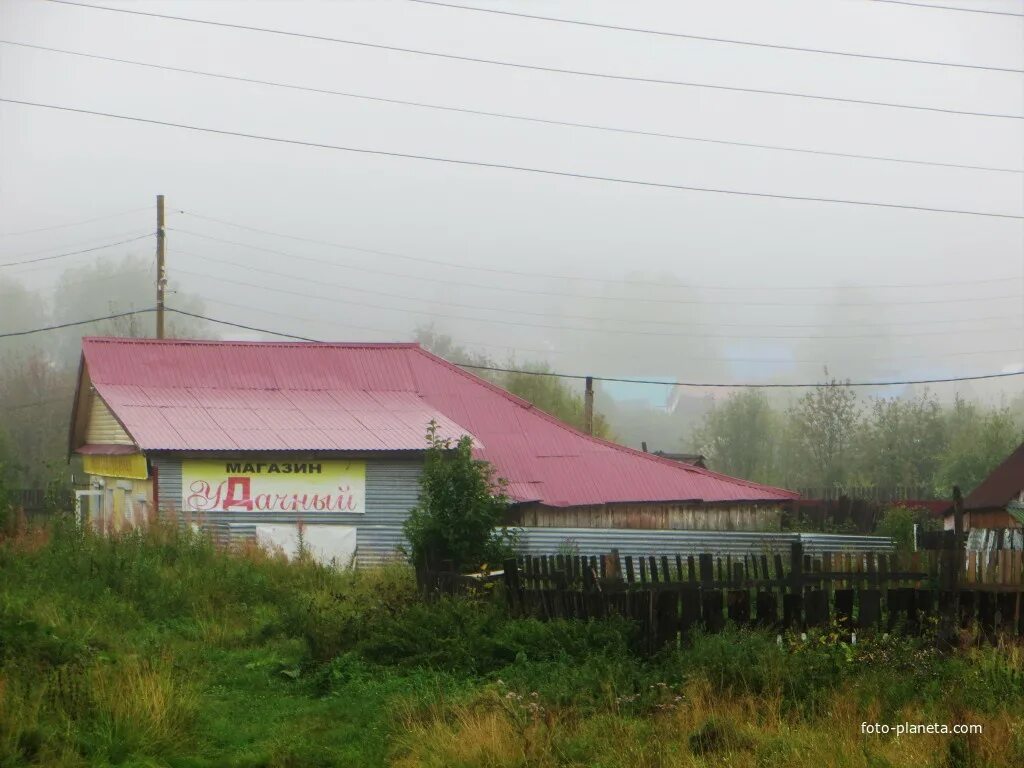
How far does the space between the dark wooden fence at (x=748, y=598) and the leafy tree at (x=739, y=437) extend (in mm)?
75207

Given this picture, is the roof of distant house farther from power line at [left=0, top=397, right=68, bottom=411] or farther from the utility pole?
power line at [left=0, top=397, right=68, bottom=411]

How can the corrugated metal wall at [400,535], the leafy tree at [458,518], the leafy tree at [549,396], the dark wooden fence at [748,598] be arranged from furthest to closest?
the leafy tree at [549,396] → the corrugated metal wall at [400,535] → the leafy tree at [458,518] → the dark wooden fence at [748,598]

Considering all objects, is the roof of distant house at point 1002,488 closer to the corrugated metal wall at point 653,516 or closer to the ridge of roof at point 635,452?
the ridge of roof at point 635,452

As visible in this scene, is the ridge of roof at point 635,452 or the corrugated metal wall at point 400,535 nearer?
the corrugated metal wall at point 400,535

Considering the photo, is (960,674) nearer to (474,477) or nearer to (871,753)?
(871,753)

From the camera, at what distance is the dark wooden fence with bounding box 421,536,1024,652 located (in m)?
11.3

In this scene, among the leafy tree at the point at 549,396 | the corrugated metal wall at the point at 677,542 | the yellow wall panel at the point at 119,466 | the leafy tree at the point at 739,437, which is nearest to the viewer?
the corrugated metal wall at the point at 677,542

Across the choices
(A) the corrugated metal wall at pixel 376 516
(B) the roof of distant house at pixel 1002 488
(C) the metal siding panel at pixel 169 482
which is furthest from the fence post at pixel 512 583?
(B) the roof of distant house at pixel 1002 488

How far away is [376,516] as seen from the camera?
89.5 ft

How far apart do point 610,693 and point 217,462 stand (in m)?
18.0

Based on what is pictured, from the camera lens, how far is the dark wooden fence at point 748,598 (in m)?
11.3

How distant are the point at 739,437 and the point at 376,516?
224ft

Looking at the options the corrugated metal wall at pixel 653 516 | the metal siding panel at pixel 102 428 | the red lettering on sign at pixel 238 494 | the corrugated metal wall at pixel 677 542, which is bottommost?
the corrugated metal wall at pixel 677 542

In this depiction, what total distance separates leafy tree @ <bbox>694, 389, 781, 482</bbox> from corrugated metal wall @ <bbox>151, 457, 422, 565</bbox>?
64.3 m
